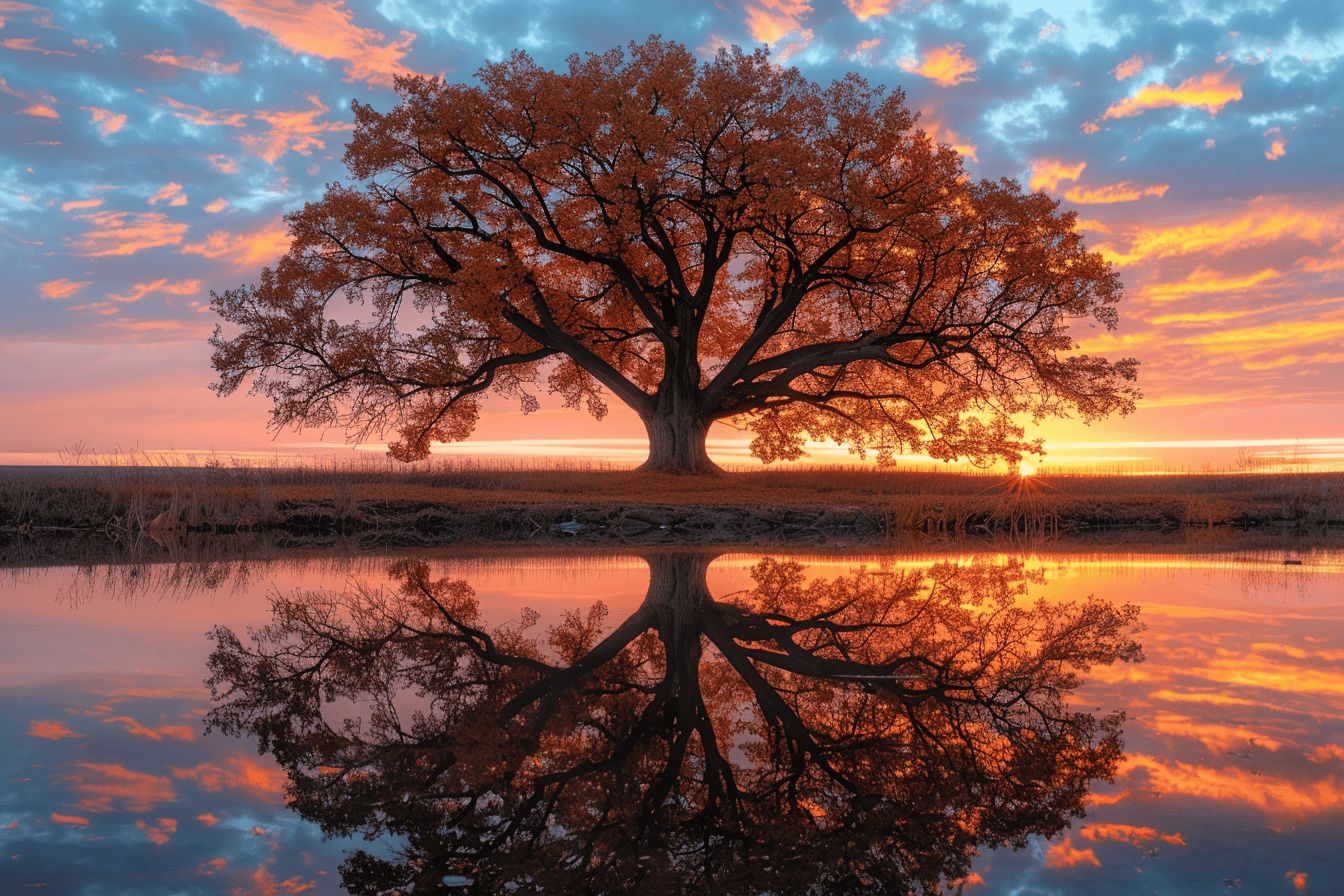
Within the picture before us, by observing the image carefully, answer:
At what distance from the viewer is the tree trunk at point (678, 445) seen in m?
29.7

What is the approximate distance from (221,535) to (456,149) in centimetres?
1368

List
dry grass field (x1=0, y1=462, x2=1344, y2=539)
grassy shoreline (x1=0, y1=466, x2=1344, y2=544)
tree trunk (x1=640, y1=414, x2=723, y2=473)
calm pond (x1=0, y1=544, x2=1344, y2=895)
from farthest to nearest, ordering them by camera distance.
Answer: tree trunk (x1=640, y1=414, x2=723, y2=473) < dry grass field (x1=0, y1=462, x2=1344, y2=539) < grassy shoreline (x1=0, y1=466, x2=1344, y2=544) < calm pond (x1=0, y1=544, x2=1344, y2=895)

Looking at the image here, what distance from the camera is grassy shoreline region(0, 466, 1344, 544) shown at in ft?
59.4

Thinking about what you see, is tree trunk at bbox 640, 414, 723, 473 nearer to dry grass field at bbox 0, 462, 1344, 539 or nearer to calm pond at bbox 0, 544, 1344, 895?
dry grass field at bbox 0, 462, 1344, 539

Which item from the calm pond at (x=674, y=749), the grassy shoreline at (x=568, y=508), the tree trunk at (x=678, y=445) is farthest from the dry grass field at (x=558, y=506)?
the calm pond at (x=674, y=749)

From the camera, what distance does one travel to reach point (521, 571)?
36.4 ft

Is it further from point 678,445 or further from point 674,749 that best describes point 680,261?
point 674,749

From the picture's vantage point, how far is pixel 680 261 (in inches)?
1232

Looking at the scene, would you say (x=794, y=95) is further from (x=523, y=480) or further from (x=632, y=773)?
(x=632, y=773)

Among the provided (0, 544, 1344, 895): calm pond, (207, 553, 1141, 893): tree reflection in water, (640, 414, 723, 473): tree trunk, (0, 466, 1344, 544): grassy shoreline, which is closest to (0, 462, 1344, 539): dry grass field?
(0, 466, 1344, 544): grassy shoreline

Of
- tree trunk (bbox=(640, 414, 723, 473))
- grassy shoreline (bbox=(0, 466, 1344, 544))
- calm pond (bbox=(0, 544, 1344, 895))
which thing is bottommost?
calm pond (bbox=(0, 544, 1344, 895))

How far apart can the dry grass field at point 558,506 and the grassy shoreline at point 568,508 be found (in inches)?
1.3

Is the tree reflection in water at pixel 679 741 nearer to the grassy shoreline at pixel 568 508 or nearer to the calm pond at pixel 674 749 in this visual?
the calm pond at pixel 674 749

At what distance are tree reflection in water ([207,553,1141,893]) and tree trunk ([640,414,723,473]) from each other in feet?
73.2
